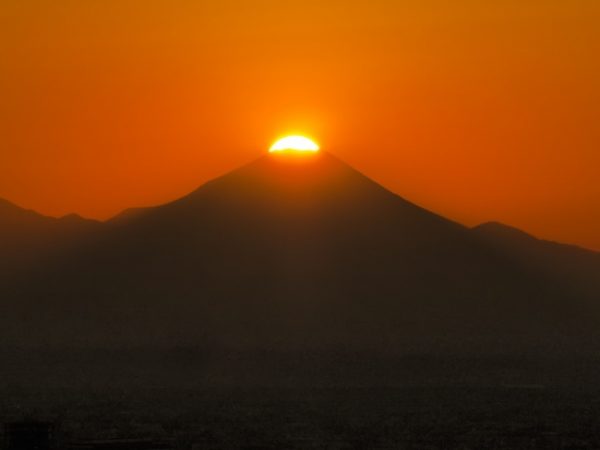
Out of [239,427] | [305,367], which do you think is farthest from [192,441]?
[305,367]

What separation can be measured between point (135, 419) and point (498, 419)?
49.8 feet

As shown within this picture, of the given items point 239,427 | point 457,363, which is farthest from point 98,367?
point 239,427

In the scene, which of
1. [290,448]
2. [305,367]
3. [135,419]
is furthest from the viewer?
[305,367]

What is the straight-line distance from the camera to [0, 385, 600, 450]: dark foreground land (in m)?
65.1

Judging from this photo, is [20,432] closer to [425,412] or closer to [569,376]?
[425,412]

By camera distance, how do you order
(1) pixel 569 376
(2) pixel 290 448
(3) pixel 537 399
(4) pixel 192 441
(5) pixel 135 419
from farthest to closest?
(1) pixel 569 376 < (3) pixel 537 399 < (5) pixel 135 419 < (4) pixel 192 441 < (2) pixel 290 448

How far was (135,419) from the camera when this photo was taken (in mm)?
83250

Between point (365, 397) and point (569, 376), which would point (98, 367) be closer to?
point (569, 376)

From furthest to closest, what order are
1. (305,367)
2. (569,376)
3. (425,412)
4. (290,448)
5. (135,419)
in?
(305,367) → (569,376) → (425,412) → (135,419) → (290,448)

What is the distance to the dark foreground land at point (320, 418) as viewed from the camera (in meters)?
65.1

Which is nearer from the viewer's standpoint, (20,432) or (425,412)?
(20,432)

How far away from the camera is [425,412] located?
9350cm

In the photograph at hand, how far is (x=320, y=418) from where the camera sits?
281 ft

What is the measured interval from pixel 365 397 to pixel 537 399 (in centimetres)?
1168
